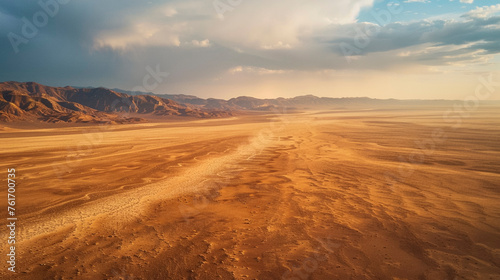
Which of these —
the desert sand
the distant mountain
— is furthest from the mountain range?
the desert sand

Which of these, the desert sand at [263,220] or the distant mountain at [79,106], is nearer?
the desert sand at [263,220]

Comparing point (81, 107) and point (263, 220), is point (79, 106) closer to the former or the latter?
point (81, 107)

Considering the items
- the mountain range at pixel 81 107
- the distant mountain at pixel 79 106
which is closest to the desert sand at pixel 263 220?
the mountain range at pixel 81 107

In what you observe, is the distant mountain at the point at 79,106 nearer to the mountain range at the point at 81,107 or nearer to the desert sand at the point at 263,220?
the mountain range at the point at 81,107

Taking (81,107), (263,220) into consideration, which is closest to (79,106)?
(81,107)

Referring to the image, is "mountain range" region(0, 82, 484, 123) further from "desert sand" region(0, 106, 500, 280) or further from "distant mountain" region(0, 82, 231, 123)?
"desert sand" region(0, 106, 500, 280)

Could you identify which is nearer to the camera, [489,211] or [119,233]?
[119,233]

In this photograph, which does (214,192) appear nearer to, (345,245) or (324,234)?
(324,234)

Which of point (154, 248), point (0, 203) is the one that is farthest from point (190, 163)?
point (154, 248)

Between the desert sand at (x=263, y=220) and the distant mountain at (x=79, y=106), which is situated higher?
the distant mountain at (x=79, y=106)

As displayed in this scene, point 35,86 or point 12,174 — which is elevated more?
point 35,86
